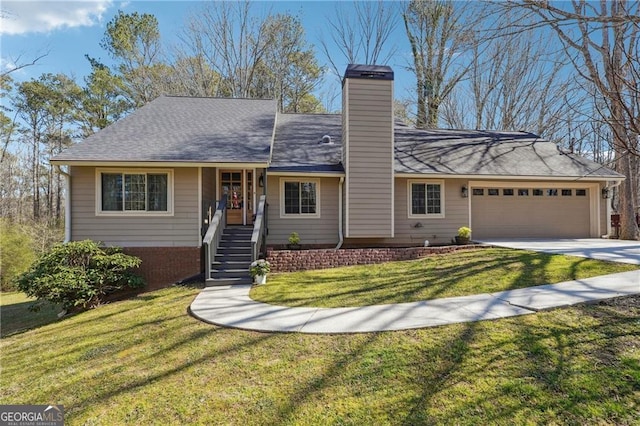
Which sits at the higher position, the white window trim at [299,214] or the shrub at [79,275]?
the white window trim at [299,214]

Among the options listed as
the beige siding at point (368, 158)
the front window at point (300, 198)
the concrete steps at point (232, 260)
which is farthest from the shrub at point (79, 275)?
the beige siding at point (368, 158)

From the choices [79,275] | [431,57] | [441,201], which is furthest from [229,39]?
[79,275]

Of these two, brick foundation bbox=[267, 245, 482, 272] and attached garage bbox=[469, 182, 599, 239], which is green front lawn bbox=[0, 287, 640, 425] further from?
attached garage bbox=[469, 182, 599, 239]

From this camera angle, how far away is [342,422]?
275 centimetres

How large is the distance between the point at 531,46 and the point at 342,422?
25477mm

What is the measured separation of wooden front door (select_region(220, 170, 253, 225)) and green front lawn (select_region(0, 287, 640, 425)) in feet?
20.6

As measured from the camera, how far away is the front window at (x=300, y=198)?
10.5m

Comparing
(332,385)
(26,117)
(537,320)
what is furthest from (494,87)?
(26,117)

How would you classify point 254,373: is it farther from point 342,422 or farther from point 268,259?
point 268,259

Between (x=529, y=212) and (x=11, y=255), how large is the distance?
20.5 metres

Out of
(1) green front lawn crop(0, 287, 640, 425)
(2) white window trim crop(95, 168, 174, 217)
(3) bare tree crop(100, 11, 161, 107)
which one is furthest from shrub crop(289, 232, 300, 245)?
(3) bare tree crop(100, 11, 161, 107)

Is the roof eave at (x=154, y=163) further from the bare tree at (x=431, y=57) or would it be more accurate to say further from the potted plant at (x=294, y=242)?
the bare tree at (x=431, y=57)

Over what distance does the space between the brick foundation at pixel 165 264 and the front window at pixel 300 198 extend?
3.06 metres

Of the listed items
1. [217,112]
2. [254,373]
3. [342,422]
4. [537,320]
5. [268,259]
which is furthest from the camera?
[217,112]
